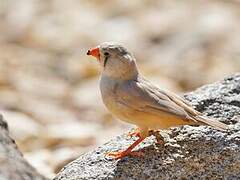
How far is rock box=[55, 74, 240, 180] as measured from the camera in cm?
631

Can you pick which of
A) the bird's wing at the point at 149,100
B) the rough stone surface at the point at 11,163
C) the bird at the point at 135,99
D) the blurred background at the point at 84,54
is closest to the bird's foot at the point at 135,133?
the bird at the point at 135,99

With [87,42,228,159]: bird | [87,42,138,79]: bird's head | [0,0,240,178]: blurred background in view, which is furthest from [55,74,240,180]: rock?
[0,0,240,178]: blurred background

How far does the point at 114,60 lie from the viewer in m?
6.30

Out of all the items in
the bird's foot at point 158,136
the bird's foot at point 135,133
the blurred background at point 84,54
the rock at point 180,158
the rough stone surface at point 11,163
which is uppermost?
the blurred background at point 84,54

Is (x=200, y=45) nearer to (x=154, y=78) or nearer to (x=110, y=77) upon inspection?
(x=154, y=78)

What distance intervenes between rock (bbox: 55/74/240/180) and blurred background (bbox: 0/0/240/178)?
3777 mm

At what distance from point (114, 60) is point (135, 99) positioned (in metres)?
0.32

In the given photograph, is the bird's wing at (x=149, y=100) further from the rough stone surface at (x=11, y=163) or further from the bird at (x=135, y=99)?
the rough stone surface at (x=11, y=163)

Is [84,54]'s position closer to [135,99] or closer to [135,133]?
[135,133]

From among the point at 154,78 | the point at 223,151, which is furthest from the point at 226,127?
the point at 154,78

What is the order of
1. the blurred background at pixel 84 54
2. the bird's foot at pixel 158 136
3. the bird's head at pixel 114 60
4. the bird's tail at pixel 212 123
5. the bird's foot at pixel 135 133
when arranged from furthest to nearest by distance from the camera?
1. the blurred background at pixel 84 54
2. the bird's foot at pixel 135 133
3. the bird's foot at pixel 158 136
4. the bird's head at pixel 114 60
5. the bird's tail at pixel 212 123

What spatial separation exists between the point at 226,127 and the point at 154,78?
28.1 feet

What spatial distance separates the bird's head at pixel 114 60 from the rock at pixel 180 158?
2.05 ft

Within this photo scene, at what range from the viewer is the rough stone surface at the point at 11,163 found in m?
6.38
